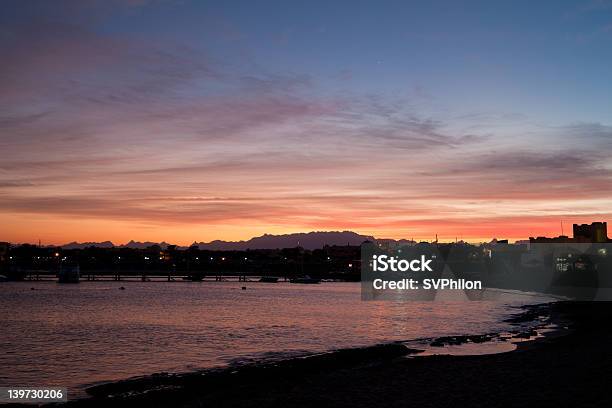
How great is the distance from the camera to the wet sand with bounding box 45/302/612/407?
893 inches

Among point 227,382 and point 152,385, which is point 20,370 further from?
point 227,382

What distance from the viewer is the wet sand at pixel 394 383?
2267 centimetres

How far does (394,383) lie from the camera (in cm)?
2645

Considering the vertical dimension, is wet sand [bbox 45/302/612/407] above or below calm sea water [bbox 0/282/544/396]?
above

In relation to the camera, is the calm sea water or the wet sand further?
the calm sea water

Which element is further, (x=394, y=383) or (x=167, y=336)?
(x=167, y=336)

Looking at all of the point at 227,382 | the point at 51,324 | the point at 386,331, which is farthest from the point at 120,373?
the point at 51,324

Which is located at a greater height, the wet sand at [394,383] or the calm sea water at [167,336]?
the wet sand at [394,383]

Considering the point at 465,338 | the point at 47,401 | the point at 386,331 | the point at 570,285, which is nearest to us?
the point at 47,401

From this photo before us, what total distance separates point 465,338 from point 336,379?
72.7 feet

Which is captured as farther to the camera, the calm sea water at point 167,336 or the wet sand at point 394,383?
the calm sea water at point 167,336

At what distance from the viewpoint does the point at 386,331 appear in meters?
58.4

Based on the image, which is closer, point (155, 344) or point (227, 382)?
point (227, 382)

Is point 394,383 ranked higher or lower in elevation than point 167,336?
higher
